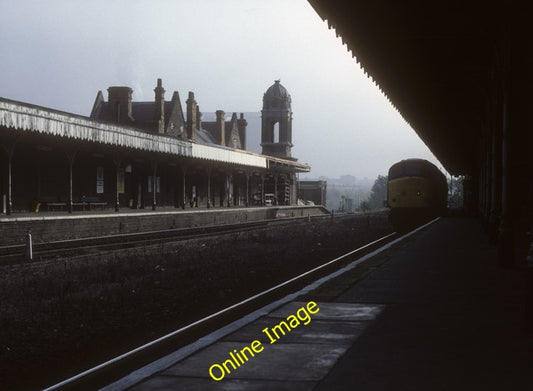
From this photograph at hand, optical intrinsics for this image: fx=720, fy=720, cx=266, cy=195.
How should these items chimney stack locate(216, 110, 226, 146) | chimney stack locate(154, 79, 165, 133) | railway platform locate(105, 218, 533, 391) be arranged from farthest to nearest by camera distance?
chimney stack locate(216, 110, 226, 146), chimney stack locate(154, 79, 165, 133), railway platform locate(105, 218, 533, 391)

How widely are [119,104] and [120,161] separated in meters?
18.5

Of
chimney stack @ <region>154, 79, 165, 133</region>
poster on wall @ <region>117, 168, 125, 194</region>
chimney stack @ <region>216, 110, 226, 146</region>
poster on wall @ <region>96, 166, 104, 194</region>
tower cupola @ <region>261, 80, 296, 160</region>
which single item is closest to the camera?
poster on wall @ <region>96, 166, 104, 194</region>

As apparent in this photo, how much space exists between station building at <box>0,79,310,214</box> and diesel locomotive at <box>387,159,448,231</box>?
10866 millimetres

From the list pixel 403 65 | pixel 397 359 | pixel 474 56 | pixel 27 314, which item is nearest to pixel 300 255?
pixel 403 65

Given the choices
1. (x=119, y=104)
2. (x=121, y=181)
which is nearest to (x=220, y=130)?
(x=119, y=104)

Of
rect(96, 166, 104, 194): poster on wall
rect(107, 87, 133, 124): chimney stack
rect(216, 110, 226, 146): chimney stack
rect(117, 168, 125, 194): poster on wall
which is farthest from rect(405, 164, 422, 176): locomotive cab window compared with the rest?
rect(216, 110, 226, 146): chimney stack

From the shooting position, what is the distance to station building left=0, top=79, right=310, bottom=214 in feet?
85.1

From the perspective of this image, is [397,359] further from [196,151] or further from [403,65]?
[196,151]

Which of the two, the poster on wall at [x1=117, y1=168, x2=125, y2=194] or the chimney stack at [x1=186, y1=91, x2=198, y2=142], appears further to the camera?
the chimney stack at [x1=186, y1=91, x2=198, y2=142]

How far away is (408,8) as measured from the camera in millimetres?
14008

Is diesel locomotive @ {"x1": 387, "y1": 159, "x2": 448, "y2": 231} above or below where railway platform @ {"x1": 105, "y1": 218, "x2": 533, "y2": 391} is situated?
above

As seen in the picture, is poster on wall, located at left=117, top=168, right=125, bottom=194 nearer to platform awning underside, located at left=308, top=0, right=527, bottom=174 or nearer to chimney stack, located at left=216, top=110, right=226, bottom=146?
platform awning underside, located at left=308, top=0, right=527, bottom=174

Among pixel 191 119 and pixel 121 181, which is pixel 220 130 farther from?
pixel 121 181

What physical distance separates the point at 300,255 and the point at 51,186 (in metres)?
15.2
